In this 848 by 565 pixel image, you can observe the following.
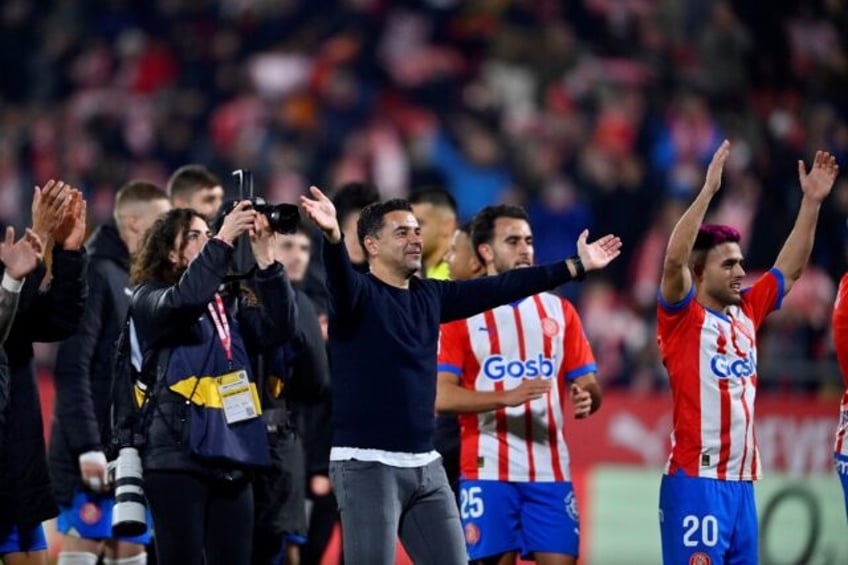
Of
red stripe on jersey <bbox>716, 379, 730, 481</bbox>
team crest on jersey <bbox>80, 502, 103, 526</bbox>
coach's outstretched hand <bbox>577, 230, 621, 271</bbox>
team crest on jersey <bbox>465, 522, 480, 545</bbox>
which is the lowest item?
team crest on jersey <bbox>465, 522, 480, 545</bbox>

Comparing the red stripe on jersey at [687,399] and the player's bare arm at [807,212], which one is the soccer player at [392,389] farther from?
the player's bare arm at [807,212]

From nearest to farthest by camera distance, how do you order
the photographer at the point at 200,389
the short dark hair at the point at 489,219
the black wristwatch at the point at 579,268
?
the photographer at the point at 200,389, the black wristwatch at the point at 579,268, the short dark hair at the point at 489,219

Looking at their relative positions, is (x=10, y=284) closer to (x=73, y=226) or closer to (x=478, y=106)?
(x=73, y=226)

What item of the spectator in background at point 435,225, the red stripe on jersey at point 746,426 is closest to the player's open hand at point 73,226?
the spectator in background at point 435,225

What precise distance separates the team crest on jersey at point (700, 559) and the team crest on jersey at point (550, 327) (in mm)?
1343

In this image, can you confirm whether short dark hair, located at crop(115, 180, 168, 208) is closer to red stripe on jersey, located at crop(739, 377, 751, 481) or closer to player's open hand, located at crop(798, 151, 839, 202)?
red stripe on jersey, located at crop(739, 377, 751, 481)

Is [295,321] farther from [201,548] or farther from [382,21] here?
[382,21]

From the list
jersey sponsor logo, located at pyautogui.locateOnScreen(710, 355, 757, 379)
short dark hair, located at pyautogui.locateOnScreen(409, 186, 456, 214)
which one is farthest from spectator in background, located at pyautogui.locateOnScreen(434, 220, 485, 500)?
jersey sponsor logo, located at pyautogui.locateOnScreen(710, 355, 757, 379)

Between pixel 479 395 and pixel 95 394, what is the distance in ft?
6.44

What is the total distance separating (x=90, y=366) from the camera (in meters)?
7.79

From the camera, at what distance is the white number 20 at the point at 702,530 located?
6.88 metres

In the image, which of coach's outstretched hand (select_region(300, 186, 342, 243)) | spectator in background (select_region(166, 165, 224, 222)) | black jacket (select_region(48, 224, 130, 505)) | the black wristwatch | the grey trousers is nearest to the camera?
coach's outstretched hand (select_region(300, 186, 342, 243))

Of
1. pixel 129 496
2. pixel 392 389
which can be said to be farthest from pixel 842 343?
pixel 129 496

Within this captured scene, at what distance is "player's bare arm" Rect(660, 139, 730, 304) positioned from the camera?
22.0 ft
